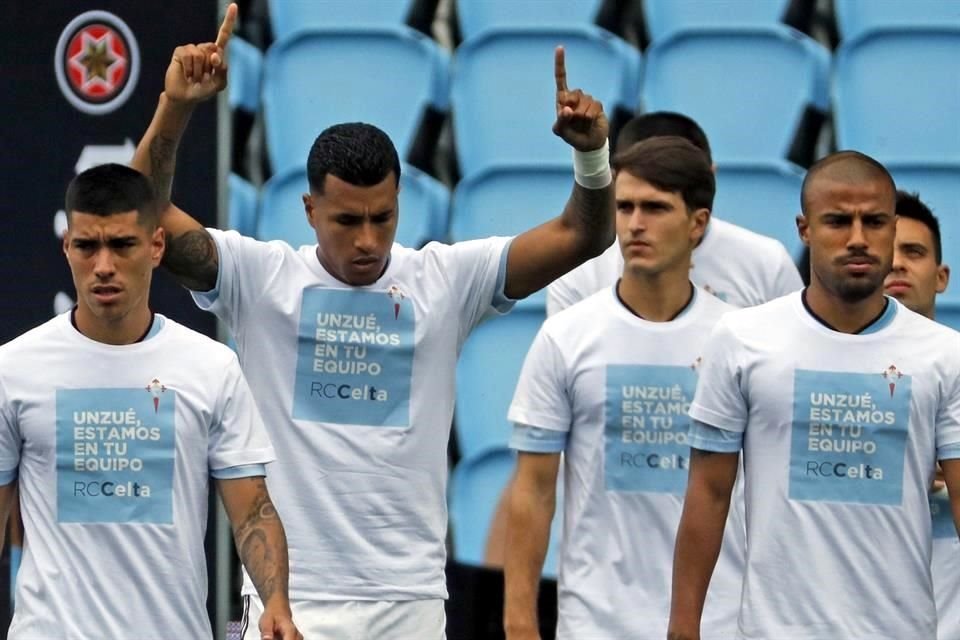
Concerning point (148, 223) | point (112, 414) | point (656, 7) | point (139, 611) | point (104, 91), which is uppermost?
point (656, 7)

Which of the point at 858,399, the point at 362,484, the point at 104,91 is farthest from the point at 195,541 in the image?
the point at 104,91

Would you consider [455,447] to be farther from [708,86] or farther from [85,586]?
[85,586]

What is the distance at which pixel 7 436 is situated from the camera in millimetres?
4906

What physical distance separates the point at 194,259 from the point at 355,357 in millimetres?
492

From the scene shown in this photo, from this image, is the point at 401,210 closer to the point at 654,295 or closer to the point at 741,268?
the point at 741,268

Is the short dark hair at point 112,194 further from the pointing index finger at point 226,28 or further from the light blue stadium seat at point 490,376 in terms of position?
the light blue stadium seat at point 490,376

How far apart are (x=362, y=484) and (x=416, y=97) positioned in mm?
2857

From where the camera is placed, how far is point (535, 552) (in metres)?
5.75

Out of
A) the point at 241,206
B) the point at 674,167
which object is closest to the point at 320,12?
the point at 241,206

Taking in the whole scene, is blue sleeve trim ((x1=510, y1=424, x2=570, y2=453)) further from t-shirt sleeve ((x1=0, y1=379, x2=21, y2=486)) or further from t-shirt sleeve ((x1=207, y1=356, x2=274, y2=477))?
t-shirt sleeve ((x1=0, y1=379, x2=21, y2=486))

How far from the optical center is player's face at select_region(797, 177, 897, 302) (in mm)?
5047

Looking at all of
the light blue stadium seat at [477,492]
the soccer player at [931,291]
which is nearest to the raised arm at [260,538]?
the soccer player at [931,291]

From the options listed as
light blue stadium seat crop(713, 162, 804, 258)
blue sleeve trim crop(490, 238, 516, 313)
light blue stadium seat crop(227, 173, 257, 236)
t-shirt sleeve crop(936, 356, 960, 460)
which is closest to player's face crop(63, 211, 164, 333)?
blue sleeve trim crop(490, 238, 516, 313)

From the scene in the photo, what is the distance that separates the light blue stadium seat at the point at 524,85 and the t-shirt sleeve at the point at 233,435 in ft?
9.87
